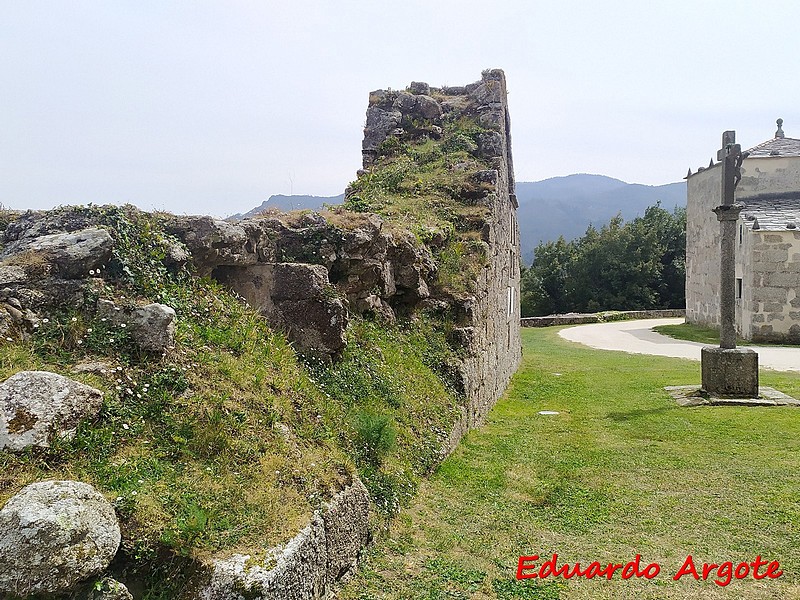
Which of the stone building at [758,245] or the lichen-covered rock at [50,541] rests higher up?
the stone building at [758,245]

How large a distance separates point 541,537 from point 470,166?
9.44m

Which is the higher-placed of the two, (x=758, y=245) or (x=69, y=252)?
(x=758, y=245)

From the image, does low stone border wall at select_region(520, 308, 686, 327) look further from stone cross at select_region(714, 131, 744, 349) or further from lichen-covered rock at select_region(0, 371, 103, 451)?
lichen-covered rock at select_region(0, 371, 103, 451)

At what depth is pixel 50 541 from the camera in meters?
2.76

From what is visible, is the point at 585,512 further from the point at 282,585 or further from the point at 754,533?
the point at 282,585

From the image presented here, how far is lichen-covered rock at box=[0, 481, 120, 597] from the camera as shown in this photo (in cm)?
272

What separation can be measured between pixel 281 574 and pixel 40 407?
1.52m

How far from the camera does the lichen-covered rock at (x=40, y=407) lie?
3293 millimetres

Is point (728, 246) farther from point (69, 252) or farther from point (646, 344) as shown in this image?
point (646, 344)

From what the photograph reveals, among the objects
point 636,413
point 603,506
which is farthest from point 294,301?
point 636,413

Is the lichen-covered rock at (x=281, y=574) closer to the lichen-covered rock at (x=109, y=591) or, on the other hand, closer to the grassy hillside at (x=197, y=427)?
the grassy hillside at (x=197, y=427)

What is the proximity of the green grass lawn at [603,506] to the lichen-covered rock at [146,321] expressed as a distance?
1973 mm

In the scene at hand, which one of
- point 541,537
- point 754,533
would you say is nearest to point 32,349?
point 541,537

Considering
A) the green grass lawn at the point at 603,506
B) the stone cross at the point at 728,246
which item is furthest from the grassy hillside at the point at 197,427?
the stone cross at the point at 728,246
